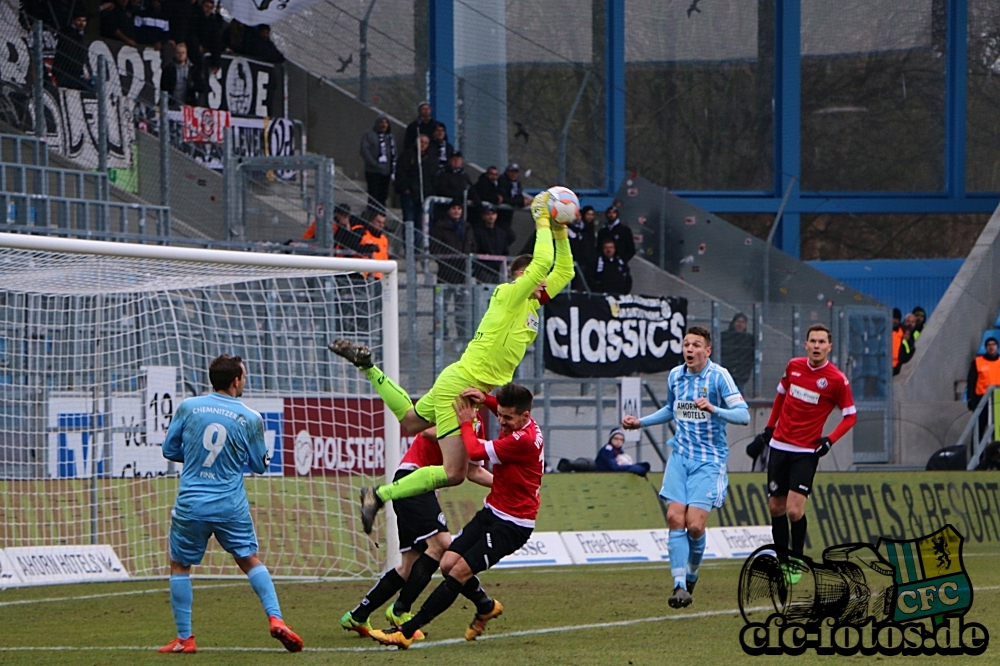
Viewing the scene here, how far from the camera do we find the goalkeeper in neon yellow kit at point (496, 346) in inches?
364

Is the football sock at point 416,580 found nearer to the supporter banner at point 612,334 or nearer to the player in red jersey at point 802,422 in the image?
the player in red jersey at point 802,422

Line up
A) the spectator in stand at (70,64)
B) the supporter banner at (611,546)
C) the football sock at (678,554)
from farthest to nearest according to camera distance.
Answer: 1. the spectator in stand at (70,64)
2. the supporter banner at (611,546)
3. the football sock at (678,554)

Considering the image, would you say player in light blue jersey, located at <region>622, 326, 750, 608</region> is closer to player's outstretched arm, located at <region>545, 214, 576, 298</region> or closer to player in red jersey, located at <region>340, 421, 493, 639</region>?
player's outstretched arm, located at <region>545, 214, 576, 298</region>

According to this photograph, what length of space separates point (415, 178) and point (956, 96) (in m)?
15.0

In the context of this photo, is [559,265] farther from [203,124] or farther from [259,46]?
[259,46]

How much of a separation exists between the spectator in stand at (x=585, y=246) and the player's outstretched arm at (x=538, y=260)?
13073 millimetres

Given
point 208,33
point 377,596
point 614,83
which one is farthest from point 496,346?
point 614,83

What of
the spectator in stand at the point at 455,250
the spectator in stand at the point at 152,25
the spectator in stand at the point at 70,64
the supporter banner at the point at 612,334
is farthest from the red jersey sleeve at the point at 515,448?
the spectator in stand at the point at 152,25

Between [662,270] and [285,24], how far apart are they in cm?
793

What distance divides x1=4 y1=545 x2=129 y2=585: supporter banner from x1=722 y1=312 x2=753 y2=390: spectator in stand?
1098cm

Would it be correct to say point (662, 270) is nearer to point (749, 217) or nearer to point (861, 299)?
point (861, 299)

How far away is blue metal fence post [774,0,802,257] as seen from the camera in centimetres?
3084

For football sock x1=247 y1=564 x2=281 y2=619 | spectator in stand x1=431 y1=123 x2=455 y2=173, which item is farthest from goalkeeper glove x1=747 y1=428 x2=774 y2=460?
spectator in stand x1=431 y1=123 x2=455 y2=173

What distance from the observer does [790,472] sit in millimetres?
12445
